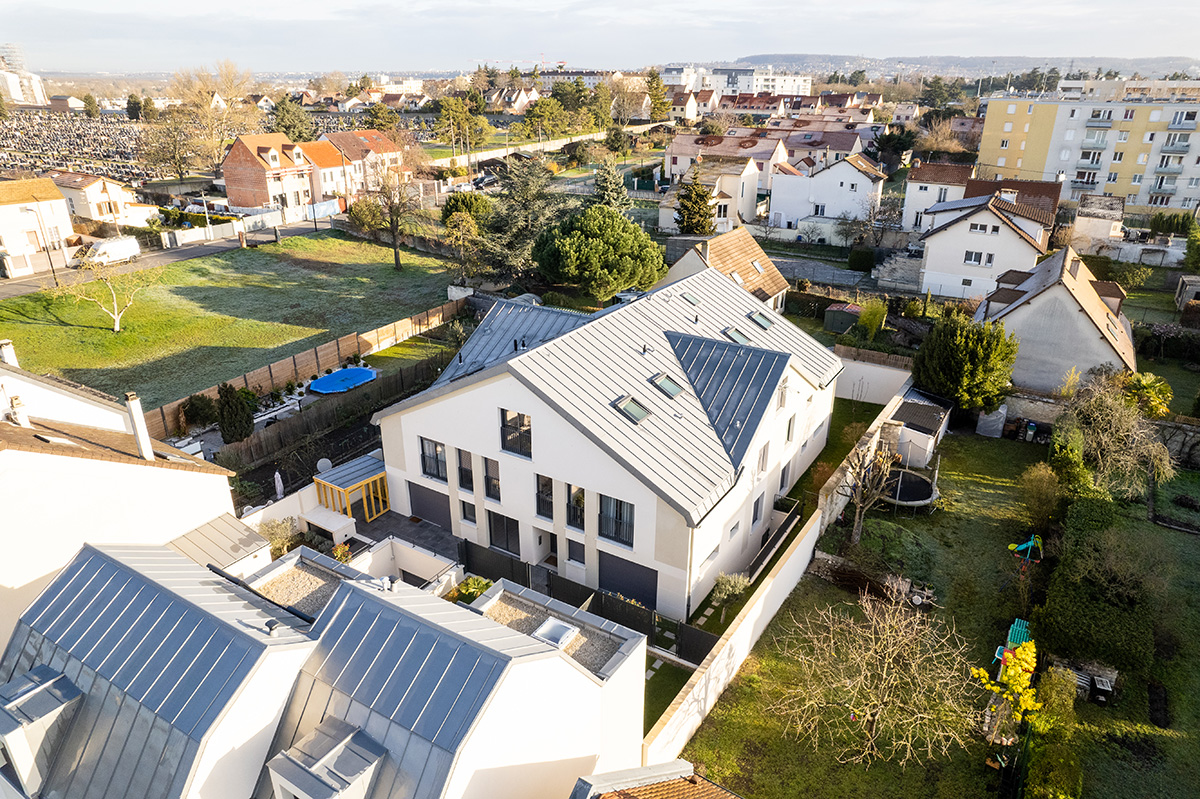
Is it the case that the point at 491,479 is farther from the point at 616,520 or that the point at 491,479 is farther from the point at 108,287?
the point at 108,287

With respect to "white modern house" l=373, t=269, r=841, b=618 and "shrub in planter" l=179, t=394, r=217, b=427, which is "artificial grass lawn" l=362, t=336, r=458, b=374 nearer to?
"shrub in planter" l=179, t=394, r=217, b=427

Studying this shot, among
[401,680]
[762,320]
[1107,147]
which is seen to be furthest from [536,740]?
[1107,147]

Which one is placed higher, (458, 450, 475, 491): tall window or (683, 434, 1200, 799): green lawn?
(458, 450, 475, 491): tall window

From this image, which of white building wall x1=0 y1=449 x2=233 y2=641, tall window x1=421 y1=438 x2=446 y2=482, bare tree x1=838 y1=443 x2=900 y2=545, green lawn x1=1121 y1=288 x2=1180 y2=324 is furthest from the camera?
green lawn x1=1121 y1=288 x2=1180 y2=324

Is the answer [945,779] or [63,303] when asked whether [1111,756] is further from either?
[63,303]

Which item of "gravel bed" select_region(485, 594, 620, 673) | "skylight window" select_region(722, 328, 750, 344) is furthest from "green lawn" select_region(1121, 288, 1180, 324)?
"gravel bed" select_region(485, 594, 620, 673)

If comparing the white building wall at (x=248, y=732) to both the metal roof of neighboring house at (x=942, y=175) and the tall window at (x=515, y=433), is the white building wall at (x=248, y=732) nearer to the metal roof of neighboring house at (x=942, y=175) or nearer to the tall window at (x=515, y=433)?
the tall window at (x=515, y=433)
